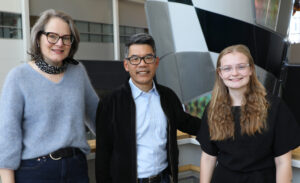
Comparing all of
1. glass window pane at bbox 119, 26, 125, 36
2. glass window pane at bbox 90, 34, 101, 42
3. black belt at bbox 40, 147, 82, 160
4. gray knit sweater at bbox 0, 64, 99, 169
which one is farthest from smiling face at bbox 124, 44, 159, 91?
glass window pane at bbox 119, 26, 125, 36

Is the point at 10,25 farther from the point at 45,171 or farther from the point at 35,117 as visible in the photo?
the point at 45,171

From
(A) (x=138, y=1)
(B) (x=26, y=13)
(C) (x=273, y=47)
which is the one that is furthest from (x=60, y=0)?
(C) (x=273, y=47)

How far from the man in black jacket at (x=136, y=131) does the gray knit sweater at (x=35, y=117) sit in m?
0.16

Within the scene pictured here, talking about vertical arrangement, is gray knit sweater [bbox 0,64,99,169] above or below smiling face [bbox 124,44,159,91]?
below

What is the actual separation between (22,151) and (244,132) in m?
1.00

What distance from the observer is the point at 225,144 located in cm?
139

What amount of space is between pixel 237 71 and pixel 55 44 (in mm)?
839

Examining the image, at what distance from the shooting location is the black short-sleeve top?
1.29 metres

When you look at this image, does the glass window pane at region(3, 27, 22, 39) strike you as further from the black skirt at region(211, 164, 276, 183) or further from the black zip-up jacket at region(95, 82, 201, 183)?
the black skirt at region(211, 164, 276, 183)

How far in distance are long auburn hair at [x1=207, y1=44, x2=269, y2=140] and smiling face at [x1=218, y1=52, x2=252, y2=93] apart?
23mm

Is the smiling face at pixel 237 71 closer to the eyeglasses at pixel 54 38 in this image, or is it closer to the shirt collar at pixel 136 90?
the shirt collar at pixel 136 90

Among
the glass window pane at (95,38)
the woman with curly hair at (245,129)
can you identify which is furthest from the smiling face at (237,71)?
the glass window pane at (95,38)

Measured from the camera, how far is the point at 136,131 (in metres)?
1.53

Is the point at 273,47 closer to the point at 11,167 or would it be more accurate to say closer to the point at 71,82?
the point at 71,82
